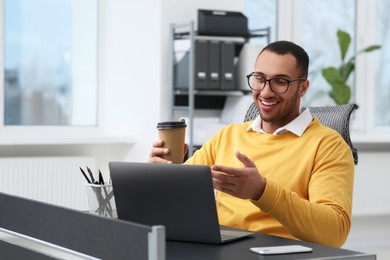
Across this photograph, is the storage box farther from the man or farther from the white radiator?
the man

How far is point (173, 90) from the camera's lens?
4.66 metres

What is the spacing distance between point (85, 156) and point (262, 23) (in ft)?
5.33

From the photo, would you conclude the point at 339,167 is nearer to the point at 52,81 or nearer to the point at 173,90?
the point at 173,90

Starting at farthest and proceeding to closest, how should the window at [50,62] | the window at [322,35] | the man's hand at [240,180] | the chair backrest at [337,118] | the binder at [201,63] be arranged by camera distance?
the window at [322,35]
the window at [50,62]
the binder at [201,63]
the chair backrest at [337,118]
the man's hand at [240,180]

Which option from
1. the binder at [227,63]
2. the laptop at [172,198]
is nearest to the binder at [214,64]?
the binder at [227,63]

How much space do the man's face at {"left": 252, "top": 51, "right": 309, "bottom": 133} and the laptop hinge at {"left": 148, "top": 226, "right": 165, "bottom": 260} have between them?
1.05 meters

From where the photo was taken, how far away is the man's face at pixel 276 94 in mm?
2174

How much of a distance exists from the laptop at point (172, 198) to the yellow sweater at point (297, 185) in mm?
206

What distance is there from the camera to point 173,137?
1.94m

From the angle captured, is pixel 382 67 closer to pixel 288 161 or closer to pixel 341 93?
pixel 341 93

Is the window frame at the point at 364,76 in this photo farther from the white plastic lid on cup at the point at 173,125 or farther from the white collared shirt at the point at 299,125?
the white plastic lid on cup at the point at 173,125

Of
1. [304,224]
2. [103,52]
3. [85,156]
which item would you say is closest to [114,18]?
[103,52]

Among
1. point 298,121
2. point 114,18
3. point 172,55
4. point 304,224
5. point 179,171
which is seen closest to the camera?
point 179,171

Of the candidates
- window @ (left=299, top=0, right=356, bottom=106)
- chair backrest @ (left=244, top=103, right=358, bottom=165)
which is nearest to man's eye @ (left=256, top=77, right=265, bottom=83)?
chair backrest @ (left=244, top=103, right=358, bottom=165)
